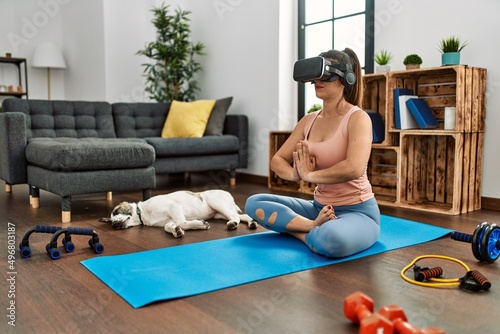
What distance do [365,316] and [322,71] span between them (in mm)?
1100

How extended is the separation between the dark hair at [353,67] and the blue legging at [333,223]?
489 mm

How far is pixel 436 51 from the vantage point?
3635 millimetres

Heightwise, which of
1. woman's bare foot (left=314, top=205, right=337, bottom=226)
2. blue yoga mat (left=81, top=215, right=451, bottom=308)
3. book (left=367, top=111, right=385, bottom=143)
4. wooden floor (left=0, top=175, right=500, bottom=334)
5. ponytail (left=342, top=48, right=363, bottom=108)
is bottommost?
wooden floor (left=0, top=175, right=500, bottom=334)

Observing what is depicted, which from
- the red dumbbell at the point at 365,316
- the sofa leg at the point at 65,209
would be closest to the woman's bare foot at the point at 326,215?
the red dumbbell at the point at 365,316

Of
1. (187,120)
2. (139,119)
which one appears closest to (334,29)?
(187,120)

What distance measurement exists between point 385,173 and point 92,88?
4297mm

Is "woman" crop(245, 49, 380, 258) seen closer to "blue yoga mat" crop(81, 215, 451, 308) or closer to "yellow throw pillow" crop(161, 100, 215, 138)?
"blue yoga mat" crop(81, 215, 451, 308)

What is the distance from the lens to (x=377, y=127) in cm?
381

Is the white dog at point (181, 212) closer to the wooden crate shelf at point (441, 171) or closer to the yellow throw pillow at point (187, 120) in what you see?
the wooden crate shelf at point (441, 171)

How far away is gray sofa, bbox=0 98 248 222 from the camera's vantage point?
3111 mm

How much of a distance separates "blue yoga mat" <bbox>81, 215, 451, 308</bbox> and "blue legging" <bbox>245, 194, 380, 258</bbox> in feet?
0.18

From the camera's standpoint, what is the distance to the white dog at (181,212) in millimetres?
2812

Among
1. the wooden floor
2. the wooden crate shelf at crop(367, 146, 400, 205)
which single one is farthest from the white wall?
the wooden floor

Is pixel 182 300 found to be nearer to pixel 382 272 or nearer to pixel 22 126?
pixel 382 272
